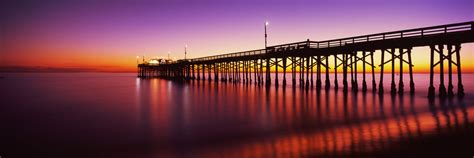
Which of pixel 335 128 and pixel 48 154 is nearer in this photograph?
pixel 48 154

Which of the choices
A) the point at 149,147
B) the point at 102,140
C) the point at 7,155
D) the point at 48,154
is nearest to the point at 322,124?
the point at 149,147

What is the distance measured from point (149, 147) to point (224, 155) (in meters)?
2.25

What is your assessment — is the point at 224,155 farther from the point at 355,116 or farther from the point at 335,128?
the point at 355,116

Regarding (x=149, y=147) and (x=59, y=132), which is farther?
(x=59, y=132)

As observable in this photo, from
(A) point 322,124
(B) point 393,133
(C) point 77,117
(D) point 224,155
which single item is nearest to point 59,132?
(C) point 77,117

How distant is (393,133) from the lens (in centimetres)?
968

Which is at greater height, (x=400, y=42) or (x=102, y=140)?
(x=400, y=42)

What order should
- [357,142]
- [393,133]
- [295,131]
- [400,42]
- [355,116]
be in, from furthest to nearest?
[400,42] < [355,116] < [295,131] < [393,133] < [357,142]

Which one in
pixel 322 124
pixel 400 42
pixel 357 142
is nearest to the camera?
pixel 357 142

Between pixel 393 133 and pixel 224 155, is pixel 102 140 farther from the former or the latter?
pixel 393 133

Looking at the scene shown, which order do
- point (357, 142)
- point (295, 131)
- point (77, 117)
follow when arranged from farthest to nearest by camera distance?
point (77, 117)
point (295, 131)
point (357, 142)

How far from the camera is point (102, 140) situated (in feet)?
32.6

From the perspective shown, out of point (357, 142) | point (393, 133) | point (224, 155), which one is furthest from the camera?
point (393, 133)

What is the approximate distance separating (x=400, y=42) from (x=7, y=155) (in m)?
18.6
